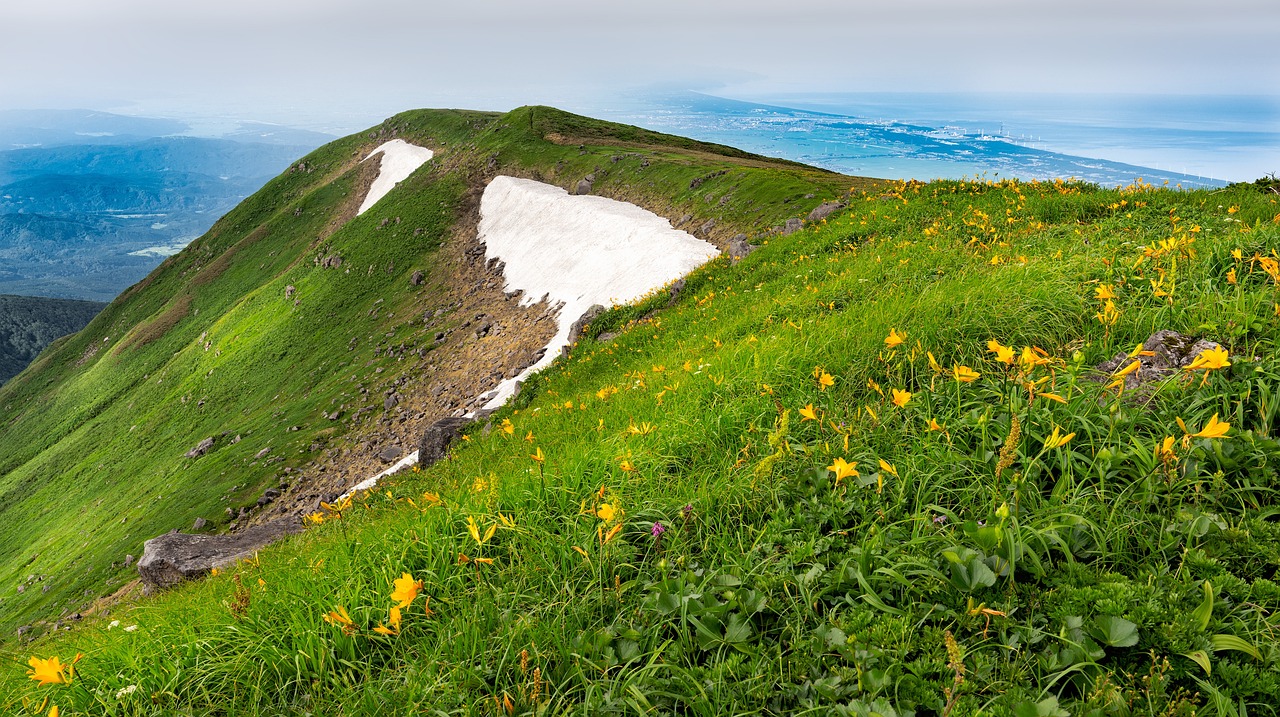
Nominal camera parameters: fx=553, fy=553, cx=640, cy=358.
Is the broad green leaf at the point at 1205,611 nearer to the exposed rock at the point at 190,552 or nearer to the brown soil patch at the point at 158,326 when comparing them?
the exposed rock at the point at 190,552

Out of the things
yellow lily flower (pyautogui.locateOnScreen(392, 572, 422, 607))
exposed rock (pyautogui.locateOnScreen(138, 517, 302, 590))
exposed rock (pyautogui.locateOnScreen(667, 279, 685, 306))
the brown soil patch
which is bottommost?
the brown soil patch

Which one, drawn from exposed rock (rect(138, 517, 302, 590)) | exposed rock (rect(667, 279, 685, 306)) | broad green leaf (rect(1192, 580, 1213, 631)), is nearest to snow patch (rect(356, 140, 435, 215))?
exposed rock (rect(667, 279, 685, 306))

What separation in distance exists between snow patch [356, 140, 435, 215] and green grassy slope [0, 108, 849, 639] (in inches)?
98.7

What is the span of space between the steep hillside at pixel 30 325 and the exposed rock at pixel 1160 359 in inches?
10151

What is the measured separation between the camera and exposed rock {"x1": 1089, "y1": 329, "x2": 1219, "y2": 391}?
3588mm

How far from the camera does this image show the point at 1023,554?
2.50m

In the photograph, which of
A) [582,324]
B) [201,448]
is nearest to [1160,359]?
[582,324]

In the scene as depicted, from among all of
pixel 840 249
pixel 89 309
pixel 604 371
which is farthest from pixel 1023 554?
pixel 89 309

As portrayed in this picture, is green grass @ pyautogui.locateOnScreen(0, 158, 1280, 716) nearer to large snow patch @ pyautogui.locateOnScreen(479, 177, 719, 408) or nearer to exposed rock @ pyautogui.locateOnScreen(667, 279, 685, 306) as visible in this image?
exposed rock @ pyautogui.locateOnScreen(667, 279, 685, 306)

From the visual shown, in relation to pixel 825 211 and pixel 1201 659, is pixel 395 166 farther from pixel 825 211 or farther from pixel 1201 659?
pixel 1201 659

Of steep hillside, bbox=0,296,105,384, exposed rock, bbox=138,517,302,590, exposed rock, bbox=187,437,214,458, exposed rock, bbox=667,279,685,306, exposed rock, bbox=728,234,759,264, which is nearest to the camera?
exposed rock, bbox=138,517,302,590

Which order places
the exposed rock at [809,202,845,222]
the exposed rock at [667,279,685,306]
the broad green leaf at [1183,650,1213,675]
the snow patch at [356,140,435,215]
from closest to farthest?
the broad green leaf at [1183,650,1213,675] < the exposed rock at [667,279,685,306] < the exposed rock at [809,202,845,222] < the snow patch at [356,140,435,215]

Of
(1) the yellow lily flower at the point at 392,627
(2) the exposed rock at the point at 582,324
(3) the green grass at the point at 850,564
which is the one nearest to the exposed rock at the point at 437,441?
(2) the exposed rock at the point at 582,324

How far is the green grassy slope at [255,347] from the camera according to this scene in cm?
2681
